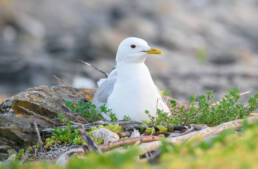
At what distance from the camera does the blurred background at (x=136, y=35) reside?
13328 millimetres

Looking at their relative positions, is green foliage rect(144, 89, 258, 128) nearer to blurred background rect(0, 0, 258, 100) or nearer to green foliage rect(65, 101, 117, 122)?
green foliage rect(65, 101, 117, 122)

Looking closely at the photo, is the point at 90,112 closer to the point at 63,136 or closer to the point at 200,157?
the point at 63,136

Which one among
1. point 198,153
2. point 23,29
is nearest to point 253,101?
point 198,153

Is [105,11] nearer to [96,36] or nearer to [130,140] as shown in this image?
[96,36]

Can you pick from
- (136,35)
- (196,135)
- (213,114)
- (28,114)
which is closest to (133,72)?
(213,114)

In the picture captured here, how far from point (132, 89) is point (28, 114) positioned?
55.8 inches

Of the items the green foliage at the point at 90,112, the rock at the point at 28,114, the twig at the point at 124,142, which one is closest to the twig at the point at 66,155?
the twig at the point at 124,142

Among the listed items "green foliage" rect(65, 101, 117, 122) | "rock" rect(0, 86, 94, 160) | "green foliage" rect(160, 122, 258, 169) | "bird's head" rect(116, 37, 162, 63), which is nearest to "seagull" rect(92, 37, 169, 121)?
"bird's head" rect(116, 37, 162, 63)

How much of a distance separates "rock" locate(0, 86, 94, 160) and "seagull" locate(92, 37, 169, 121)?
0.57 metres

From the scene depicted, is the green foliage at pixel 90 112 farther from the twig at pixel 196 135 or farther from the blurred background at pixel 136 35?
the blurred background at pixel 136 35

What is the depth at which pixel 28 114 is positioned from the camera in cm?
541

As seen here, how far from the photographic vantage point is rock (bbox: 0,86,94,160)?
5191 millimetres

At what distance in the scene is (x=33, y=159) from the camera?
15.0 feet

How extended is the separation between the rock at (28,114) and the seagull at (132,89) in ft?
1.86
